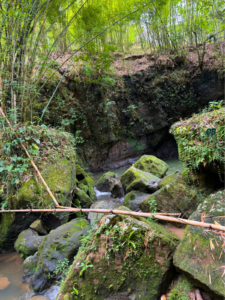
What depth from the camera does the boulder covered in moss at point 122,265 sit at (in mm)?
1746

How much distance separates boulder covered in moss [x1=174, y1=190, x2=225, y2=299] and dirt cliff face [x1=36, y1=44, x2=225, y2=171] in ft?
29.3

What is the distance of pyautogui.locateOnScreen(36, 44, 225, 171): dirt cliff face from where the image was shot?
10.5m

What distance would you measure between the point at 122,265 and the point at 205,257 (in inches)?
32.4

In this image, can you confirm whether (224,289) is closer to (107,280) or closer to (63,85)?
(107,280)

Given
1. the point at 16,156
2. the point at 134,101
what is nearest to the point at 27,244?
the point at 16,156

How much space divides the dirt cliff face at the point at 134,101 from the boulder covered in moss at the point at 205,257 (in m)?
8.94

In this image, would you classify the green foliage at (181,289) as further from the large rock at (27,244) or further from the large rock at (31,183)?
the large rock at (27,244)

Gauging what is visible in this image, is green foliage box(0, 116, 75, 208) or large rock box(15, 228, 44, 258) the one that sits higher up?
green foliage box(0, 116, 75, 208)

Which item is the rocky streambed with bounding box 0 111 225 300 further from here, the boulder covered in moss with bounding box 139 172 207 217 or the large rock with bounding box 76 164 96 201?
the large rock with bounding box 76 164 96 201

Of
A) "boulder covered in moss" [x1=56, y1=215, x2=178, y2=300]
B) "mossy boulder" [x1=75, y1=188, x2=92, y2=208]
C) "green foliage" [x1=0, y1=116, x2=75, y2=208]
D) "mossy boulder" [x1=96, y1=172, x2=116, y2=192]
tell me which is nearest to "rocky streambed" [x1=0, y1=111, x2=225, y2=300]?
"boulder covered in moss" [x1=56, y1=215, x2=178, y2=300]

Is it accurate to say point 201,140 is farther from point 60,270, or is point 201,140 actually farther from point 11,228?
point 11,228

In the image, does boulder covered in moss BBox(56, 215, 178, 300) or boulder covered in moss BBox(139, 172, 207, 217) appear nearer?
boulder covered in moss BBox(56, 215, 178, 300)

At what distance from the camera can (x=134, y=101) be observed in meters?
11.6

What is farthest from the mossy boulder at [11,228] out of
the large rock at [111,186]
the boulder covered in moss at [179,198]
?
the large rock at [111,186]
